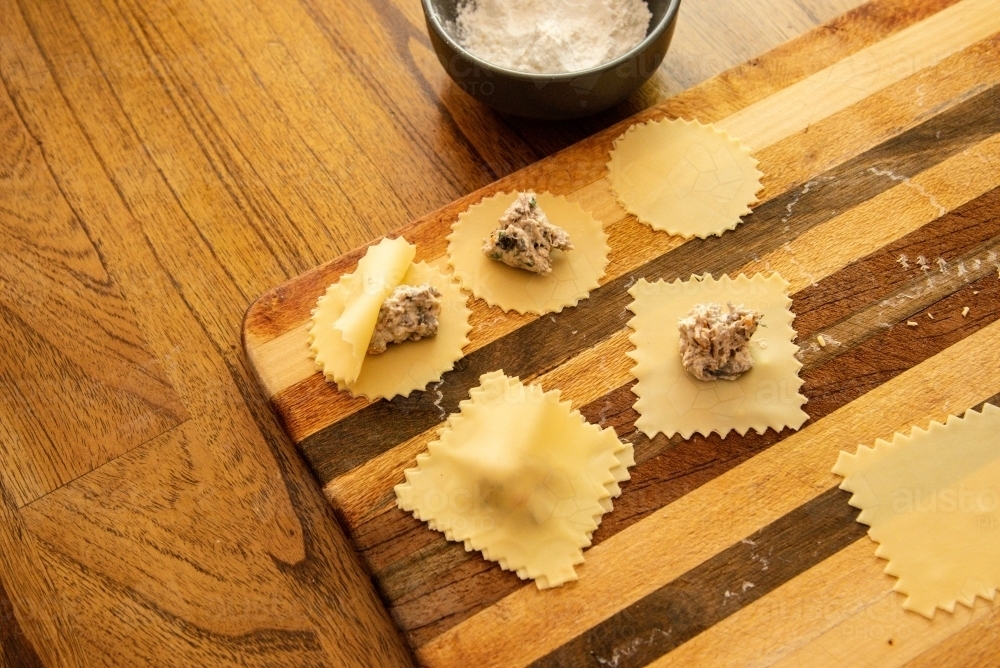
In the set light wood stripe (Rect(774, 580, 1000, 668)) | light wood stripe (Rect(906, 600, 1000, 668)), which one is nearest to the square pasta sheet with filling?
light wood stripe (Rect(774, 580, 1000, 668))

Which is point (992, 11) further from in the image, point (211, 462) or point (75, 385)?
point (75, 385)

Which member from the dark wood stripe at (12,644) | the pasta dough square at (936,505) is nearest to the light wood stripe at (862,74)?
the pasta dough square at (936,505)

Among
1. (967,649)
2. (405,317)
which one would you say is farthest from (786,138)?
(967,649)

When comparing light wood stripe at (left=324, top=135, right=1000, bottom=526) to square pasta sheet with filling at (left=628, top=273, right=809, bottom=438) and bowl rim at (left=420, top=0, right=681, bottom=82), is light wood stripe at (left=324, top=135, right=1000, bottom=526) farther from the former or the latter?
bowl rim at (left=420, top=0, right=681, bottom=82)

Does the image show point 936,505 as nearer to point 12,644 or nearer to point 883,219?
point 883,219

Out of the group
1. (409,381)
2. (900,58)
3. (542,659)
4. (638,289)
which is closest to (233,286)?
(409,381)

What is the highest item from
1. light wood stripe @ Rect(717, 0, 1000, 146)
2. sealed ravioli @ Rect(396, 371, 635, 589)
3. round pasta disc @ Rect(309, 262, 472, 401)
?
light wood stripe @ Rect(717, 0, 1000, 146)
